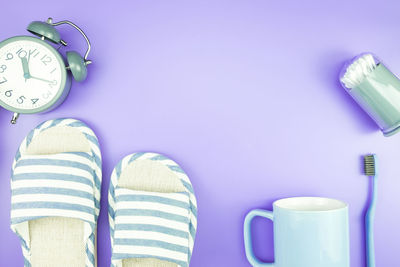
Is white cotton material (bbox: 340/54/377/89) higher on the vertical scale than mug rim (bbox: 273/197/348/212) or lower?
higher

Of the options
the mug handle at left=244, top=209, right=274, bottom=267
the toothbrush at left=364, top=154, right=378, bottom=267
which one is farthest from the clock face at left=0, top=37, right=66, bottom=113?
the toothbrush at left=364, top=154, right=378, bottom=267

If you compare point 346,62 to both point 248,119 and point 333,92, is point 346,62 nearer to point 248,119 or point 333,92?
point 333,92

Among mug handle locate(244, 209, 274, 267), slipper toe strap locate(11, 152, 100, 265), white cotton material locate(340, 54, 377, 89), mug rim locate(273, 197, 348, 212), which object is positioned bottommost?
mug handle locate(244, 209, 274, 267)

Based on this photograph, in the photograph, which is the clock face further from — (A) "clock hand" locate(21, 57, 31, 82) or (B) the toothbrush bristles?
(B) the toothbrush bristles

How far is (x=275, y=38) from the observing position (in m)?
0.94

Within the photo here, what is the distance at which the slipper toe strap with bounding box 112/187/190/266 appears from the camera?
827 mm

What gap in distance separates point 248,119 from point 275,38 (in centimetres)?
25

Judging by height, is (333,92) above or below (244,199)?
above

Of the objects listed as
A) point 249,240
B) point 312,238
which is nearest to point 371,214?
point 312,238

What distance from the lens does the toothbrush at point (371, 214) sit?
896 mm

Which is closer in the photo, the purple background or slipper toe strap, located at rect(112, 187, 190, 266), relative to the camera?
slipper toe strap, located at rect(112, 187, 190, 266)

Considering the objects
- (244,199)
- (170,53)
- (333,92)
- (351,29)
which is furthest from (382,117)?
(170,53)

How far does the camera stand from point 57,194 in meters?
0.86

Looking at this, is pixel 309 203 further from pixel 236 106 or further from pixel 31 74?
pixel 31 74
